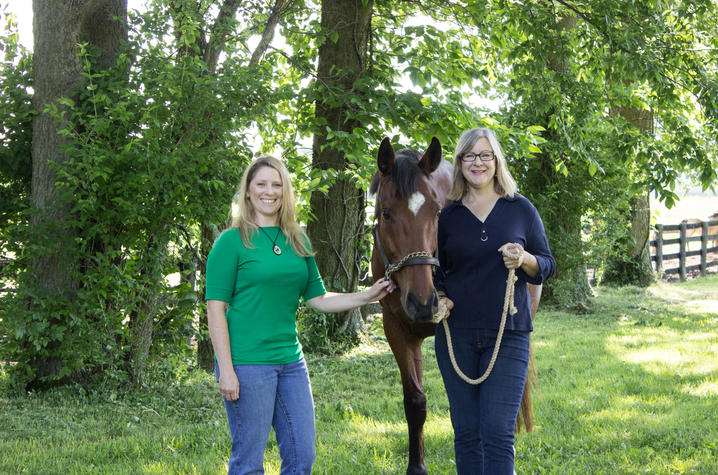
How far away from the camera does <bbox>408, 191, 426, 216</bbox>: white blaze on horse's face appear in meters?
3.11

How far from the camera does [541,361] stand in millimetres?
7137

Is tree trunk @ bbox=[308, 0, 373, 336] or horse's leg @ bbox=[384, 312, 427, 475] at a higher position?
tree trunk @ bbox=[308, 0, 373, 336]

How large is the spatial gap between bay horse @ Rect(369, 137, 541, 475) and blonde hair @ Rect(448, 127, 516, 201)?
0.28m

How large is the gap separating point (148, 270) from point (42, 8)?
271cm

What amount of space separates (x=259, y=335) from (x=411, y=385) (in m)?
1.61

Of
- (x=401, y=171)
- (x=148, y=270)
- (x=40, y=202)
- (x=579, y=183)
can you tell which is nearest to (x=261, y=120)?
(x=148, y=270)

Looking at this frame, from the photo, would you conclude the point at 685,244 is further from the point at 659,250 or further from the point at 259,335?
the point at 259,335

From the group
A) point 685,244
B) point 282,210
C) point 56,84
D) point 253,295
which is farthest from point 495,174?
point 685,244

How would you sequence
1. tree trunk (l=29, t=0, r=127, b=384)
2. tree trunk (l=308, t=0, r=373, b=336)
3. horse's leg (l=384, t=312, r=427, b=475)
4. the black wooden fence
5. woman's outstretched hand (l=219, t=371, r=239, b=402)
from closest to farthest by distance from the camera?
woman's outstretched hand (l=219, t=371, r=239, b=402) < horse's leg (l=384, t=312, r=427, b=475) < tree trunk (l=29, t=0, r=127, b=384) < tree trunk (l=308, t=0, r=373, b=336) < the black wooden fence

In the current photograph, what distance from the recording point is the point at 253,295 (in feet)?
8.21

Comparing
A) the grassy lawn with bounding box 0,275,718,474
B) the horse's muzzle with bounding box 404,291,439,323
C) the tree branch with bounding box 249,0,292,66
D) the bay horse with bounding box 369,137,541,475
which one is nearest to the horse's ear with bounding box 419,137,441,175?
the bay horse with bounding box 369,137,541,475

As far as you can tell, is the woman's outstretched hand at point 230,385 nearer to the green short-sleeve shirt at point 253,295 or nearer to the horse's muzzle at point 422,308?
the green short-sleeve shirt at point 253,295

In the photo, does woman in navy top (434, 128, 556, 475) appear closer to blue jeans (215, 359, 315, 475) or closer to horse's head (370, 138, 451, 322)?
horse's head (370, 138, 451, 322)

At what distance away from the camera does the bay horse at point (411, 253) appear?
9.44 ft
